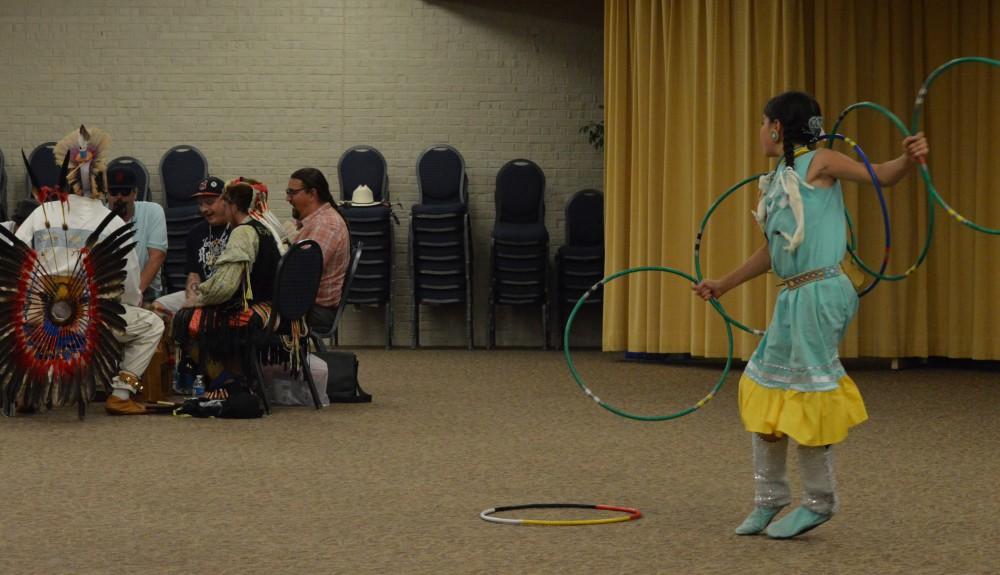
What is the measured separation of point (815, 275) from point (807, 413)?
402 millimetres

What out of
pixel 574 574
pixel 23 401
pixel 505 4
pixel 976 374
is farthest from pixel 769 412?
pixel 505 4

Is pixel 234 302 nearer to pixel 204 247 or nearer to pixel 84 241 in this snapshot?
pixel 84 241

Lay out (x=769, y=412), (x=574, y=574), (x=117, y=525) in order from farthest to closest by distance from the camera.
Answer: (x=117, y=525) < (x=769, y=412) < (x=574, y=574)

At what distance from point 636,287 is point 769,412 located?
6041mm

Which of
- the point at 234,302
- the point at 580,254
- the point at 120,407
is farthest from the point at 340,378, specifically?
the point at 580,254

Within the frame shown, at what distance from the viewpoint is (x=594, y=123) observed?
12.5 metres

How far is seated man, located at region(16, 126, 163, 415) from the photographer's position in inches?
275

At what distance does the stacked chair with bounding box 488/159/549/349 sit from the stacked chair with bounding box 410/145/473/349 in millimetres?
253

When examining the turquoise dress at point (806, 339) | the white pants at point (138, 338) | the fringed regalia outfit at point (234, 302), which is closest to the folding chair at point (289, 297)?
the fringed regalia outfit at point (234, 302)

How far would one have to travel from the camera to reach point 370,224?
12.0m

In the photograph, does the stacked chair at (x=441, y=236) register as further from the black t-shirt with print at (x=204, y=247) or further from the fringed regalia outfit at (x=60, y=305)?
the fringed regalia outfit at (x=60, y=305)

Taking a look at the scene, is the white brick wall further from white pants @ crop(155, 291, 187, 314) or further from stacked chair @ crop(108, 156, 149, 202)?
white pants @ crop(155, 291, 187, 314)

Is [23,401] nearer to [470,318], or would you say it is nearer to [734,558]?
[734,558]

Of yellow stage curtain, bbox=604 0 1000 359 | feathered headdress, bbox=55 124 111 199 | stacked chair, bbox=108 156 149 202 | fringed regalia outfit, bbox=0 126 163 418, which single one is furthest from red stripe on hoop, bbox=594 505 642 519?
stacked chair, bbox=108 156 149 202
